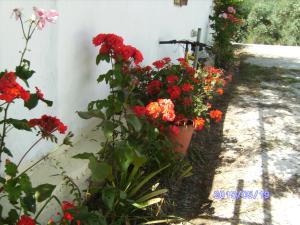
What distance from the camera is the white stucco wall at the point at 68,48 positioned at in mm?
2142

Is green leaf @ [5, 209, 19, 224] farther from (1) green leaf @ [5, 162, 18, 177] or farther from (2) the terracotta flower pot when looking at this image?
(2) the terracotta flower pot

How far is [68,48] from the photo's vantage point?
270 centimetres

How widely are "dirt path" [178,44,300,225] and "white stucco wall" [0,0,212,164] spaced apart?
1.16m

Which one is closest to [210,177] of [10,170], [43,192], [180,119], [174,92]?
[180,119]

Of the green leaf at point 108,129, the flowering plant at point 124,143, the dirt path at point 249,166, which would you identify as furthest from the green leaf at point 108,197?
the dirt path at point 249,166

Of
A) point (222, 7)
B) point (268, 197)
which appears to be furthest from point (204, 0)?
point (268, 197)

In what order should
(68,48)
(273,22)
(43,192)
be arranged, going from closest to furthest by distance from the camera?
(43,192), (68,48), (273,22)

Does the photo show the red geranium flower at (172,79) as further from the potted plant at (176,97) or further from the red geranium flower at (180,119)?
the red geranium flower at (180,119)

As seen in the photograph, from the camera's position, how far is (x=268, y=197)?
3070mm

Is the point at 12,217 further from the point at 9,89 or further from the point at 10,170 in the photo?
the point at 9,89

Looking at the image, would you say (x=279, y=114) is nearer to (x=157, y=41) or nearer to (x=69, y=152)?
(x=157, y=41)

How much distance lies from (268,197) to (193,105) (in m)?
1.05

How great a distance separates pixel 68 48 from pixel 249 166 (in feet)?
6.64

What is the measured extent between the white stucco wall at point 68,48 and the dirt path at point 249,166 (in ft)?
3.81
